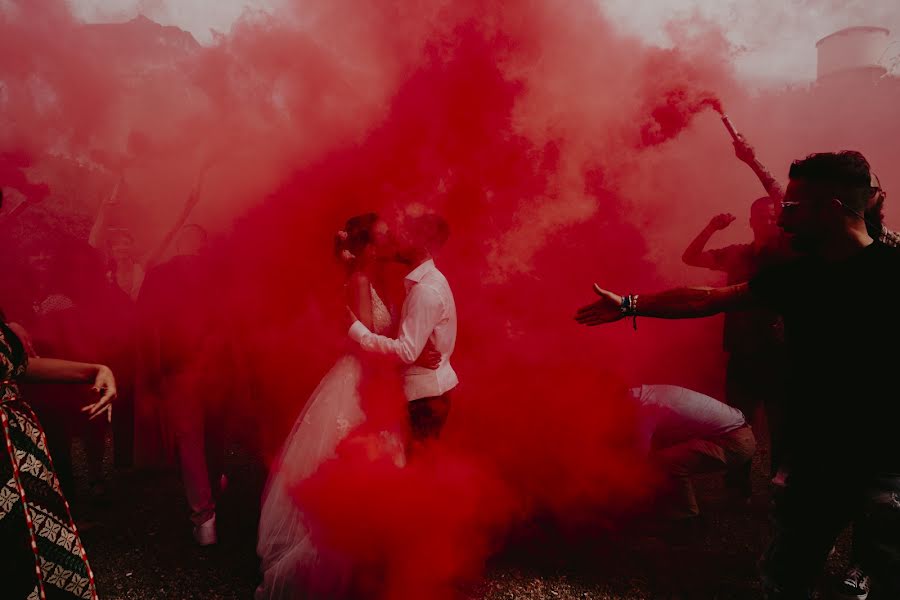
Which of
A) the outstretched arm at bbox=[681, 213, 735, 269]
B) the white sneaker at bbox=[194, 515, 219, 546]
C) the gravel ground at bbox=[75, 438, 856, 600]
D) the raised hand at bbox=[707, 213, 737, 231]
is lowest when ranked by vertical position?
the gravel ground at bbox=[75, 438, 856, 600]

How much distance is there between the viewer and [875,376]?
2.16m

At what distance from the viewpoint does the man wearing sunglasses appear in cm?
215

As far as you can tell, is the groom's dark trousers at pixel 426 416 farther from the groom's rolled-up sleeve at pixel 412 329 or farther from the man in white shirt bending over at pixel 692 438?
the man in white shirt bending over at pixel 692 438

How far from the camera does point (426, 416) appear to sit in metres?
3.74

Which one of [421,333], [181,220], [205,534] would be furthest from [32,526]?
[181,220]

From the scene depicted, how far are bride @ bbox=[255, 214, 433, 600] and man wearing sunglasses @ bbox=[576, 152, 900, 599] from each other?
2187 millimetres

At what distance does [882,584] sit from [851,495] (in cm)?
37

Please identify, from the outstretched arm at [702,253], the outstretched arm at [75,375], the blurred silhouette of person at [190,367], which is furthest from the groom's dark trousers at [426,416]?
the outstretched arm at [702,253]

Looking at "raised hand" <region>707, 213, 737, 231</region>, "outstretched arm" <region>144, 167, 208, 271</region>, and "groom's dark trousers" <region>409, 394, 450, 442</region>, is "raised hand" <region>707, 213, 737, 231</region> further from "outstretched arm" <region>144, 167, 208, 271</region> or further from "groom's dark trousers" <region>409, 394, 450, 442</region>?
"outstretched arm" <region>144, 167, 208, 271</region>

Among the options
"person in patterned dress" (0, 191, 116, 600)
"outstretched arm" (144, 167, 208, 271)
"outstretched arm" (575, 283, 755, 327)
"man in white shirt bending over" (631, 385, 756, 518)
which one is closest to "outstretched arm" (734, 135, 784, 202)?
"man in white shirt bending over" (631, 385, 756, 518)

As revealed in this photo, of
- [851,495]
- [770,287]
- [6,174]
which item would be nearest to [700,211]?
[770,287]

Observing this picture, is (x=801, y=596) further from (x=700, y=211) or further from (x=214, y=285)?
(x=700, y=211)

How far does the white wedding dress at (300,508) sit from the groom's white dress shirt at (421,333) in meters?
0.21

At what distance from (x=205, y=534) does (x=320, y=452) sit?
1.40 m
